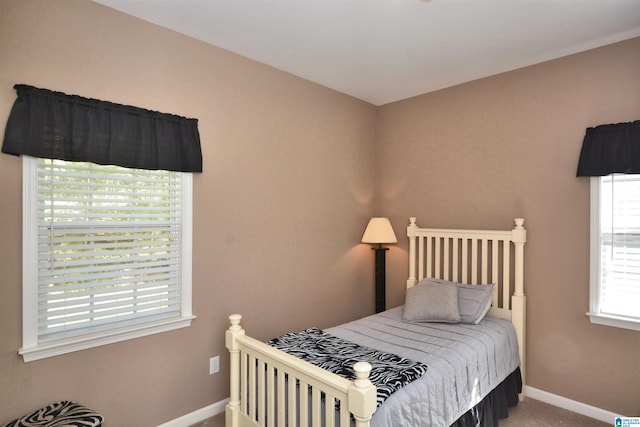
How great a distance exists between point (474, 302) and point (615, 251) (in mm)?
1005

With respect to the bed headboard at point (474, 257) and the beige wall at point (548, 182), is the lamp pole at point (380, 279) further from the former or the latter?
the beige wall at point (548, 182)

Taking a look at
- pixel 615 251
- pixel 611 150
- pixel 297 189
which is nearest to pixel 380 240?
pixel 297 189

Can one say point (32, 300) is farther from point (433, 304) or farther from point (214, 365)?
point (433, 304)

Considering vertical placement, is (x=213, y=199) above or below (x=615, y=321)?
above

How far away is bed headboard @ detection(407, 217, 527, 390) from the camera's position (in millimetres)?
2842

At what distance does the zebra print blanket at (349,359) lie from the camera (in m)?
1.78

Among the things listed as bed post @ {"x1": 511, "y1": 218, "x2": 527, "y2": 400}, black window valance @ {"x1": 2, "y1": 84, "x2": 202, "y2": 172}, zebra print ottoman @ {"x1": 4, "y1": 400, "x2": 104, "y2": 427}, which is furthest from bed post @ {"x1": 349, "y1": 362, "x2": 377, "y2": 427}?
bed post @ {"x1": 511, "y1": 218, "x2": 527, "y2": 400}

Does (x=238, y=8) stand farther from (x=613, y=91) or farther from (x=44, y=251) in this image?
(x=613, y=91)

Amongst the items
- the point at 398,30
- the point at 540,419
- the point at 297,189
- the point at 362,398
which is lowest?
the point at 540,419

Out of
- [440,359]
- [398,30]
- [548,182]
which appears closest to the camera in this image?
[440,359]

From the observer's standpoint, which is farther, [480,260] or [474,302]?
[480,260]

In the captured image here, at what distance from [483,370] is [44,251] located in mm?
2680

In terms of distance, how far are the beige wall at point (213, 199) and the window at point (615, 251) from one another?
196cm

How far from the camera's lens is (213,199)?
2.54 meters
